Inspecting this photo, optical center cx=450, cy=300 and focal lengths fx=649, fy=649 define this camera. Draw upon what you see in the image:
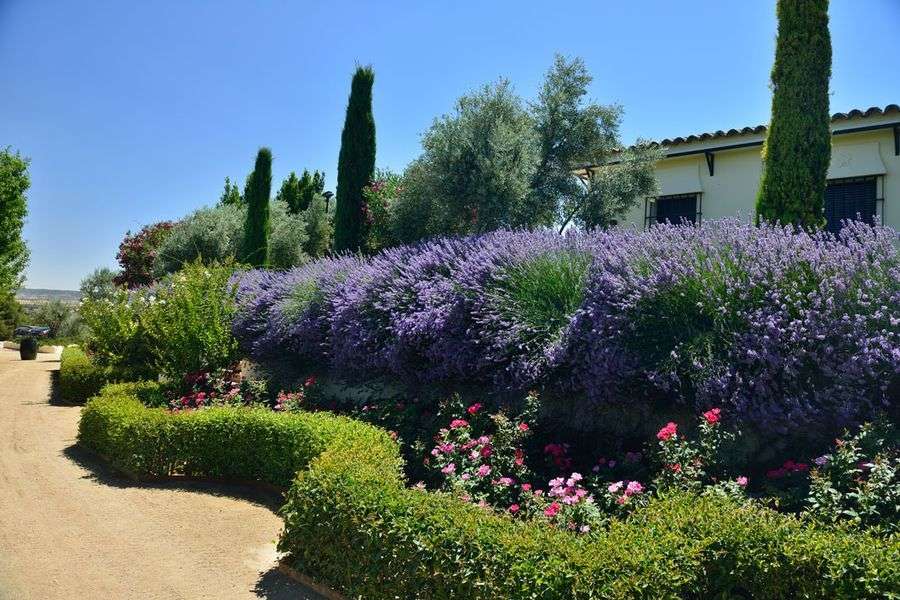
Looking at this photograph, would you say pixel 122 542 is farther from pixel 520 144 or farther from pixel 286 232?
pixel 286 232

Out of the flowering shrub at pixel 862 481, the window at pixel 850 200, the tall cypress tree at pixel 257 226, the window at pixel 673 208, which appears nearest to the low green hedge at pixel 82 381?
the tall cypress tree at pixel 257 226

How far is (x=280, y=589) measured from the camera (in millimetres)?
4031

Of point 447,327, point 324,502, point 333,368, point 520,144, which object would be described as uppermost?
point 520,144

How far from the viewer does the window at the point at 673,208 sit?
12086 millimetres

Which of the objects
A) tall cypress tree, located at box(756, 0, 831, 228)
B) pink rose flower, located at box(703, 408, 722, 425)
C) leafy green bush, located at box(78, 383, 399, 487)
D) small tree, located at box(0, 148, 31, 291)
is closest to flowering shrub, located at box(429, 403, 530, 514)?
leafy green bush, located at box(78, 383, 399, 487)

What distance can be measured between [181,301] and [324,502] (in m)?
6.69

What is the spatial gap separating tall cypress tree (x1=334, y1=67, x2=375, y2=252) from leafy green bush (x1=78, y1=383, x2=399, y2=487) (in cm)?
630

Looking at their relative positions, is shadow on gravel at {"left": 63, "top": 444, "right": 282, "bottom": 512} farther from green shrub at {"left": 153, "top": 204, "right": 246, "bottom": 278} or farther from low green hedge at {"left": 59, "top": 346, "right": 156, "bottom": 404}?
green shrub at {"left": 153, "top": 204, "right": 246, "bottom": 278}

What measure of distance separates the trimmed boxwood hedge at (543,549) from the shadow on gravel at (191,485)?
1594 millimetres

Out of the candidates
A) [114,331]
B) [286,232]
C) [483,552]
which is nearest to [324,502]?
[483,552]

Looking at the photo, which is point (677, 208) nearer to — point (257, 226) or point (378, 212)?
point (378, 212)

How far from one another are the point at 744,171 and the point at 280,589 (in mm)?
10591

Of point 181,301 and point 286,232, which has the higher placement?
point 286,232

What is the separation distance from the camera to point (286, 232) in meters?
19.9
